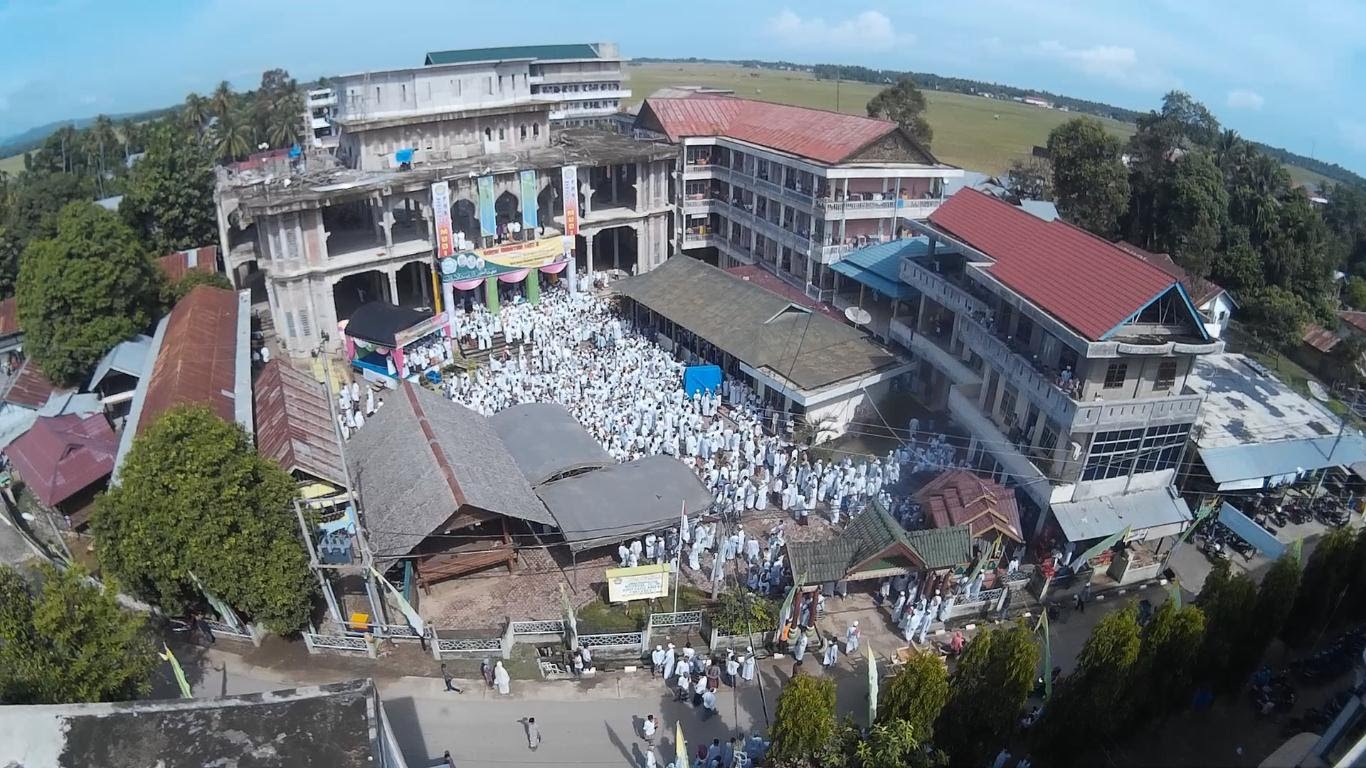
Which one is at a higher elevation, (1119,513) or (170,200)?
(170,200)

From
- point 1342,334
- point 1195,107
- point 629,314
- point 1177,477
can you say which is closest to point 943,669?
point 1177,477

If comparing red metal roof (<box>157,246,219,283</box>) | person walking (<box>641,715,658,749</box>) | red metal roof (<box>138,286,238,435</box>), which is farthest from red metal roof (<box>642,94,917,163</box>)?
person walking (<box>641,715,658,749</box>)

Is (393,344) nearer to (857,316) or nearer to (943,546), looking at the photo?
(857,316)

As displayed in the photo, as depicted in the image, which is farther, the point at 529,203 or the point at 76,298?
the point at 529,203

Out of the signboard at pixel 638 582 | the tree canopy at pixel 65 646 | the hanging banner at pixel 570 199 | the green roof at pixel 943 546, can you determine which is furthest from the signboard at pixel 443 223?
the green roof at pixel 943 546

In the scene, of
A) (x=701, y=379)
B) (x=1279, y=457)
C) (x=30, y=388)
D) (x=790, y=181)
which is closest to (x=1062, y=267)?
(x=1279, y=457)

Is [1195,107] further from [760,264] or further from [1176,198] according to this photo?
[760,264]
